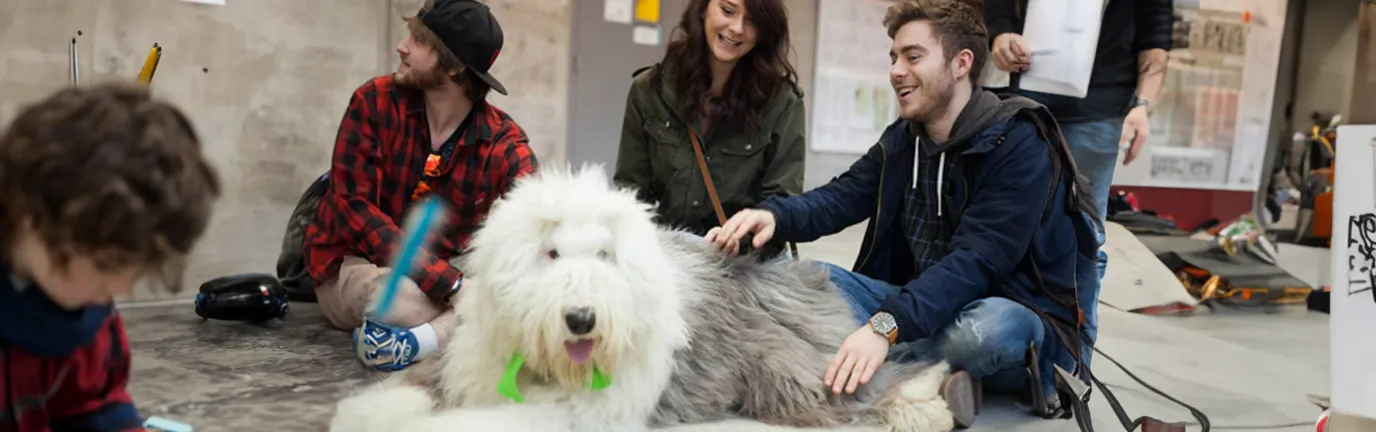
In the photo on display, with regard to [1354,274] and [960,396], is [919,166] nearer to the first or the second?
[960,396]

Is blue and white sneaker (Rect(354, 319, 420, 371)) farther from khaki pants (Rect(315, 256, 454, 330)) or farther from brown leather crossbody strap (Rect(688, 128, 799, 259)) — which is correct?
brown leather crossbody strap (Rect(688, 128, 799, 259))

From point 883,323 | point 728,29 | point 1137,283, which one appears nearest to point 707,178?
point 728,29

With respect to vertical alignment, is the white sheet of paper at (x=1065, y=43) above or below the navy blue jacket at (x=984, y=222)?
above

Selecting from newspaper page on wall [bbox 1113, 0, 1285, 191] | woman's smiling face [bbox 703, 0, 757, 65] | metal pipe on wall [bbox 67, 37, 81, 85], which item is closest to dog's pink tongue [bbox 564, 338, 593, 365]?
woman's smiling face [bbox 703, 0, 757, 65]

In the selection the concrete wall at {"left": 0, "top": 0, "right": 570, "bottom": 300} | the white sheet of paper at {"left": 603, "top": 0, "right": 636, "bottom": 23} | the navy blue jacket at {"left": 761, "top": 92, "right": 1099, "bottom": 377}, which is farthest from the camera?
the white sheet of paper at {"left": 603, "top": 0, "right": 636, "bottom": 23}

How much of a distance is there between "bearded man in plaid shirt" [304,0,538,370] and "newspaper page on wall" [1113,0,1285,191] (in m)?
4.61

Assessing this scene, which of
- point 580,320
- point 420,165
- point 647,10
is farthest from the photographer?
point 647,10

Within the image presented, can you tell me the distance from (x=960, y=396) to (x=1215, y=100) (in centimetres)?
502

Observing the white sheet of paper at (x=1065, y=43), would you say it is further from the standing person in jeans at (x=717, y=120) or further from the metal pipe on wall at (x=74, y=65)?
the metal pipe on wall at (x=74, y=65)

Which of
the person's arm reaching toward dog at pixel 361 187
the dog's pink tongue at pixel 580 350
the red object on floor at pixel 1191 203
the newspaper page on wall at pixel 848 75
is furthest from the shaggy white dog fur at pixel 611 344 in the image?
the red object on floor at pixel 1191 203

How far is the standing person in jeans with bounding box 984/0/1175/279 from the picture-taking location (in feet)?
8.98

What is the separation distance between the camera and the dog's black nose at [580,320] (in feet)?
5.58

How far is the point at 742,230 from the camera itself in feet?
7.69

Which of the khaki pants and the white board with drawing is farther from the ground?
the white board with drawing
